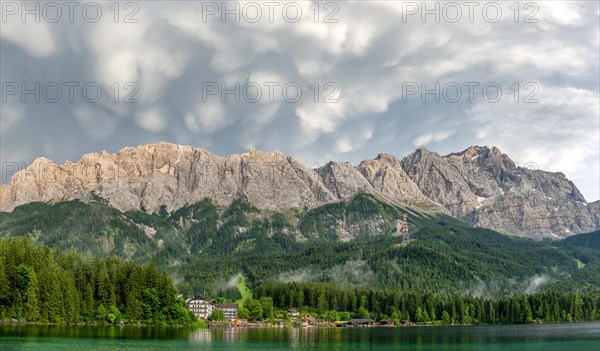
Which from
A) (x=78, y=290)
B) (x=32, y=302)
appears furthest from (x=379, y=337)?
(x=32, y=302)

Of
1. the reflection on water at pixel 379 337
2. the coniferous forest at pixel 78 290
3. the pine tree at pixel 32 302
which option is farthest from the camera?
the coniferous forest at pixel 78 290

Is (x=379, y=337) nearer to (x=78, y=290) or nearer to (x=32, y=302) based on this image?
(x=78, y=290)

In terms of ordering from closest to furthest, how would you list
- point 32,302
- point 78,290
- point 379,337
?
1. point 32,302
2. point 379,337
3. point 78,290

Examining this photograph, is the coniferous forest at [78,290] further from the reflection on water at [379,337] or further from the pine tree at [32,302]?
the reflection on water at [379,337]

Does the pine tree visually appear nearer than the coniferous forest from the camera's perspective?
Yes

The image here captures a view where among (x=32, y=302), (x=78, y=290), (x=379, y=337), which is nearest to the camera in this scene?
(x=32, y=302)

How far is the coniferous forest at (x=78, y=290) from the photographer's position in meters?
138

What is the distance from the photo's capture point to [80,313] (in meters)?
150

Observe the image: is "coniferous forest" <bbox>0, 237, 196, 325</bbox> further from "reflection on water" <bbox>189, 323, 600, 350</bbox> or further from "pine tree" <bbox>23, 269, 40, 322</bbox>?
"reflection on water" <bbox>189, 323, 600, 350</bbox>

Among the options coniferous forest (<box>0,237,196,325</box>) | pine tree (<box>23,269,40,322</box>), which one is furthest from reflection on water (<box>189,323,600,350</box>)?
pine tree (<box>23,269,40,322</box>)

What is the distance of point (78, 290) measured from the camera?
512ft

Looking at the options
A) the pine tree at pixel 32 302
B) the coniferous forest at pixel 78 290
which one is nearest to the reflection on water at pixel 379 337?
the coniferous forest at pixel 78 290

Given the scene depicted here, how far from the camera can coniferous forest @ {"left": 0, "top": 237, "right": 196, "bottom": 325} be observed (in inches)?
5413

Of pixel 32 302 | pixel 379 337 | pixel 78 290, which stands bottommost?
pixel 379 337
